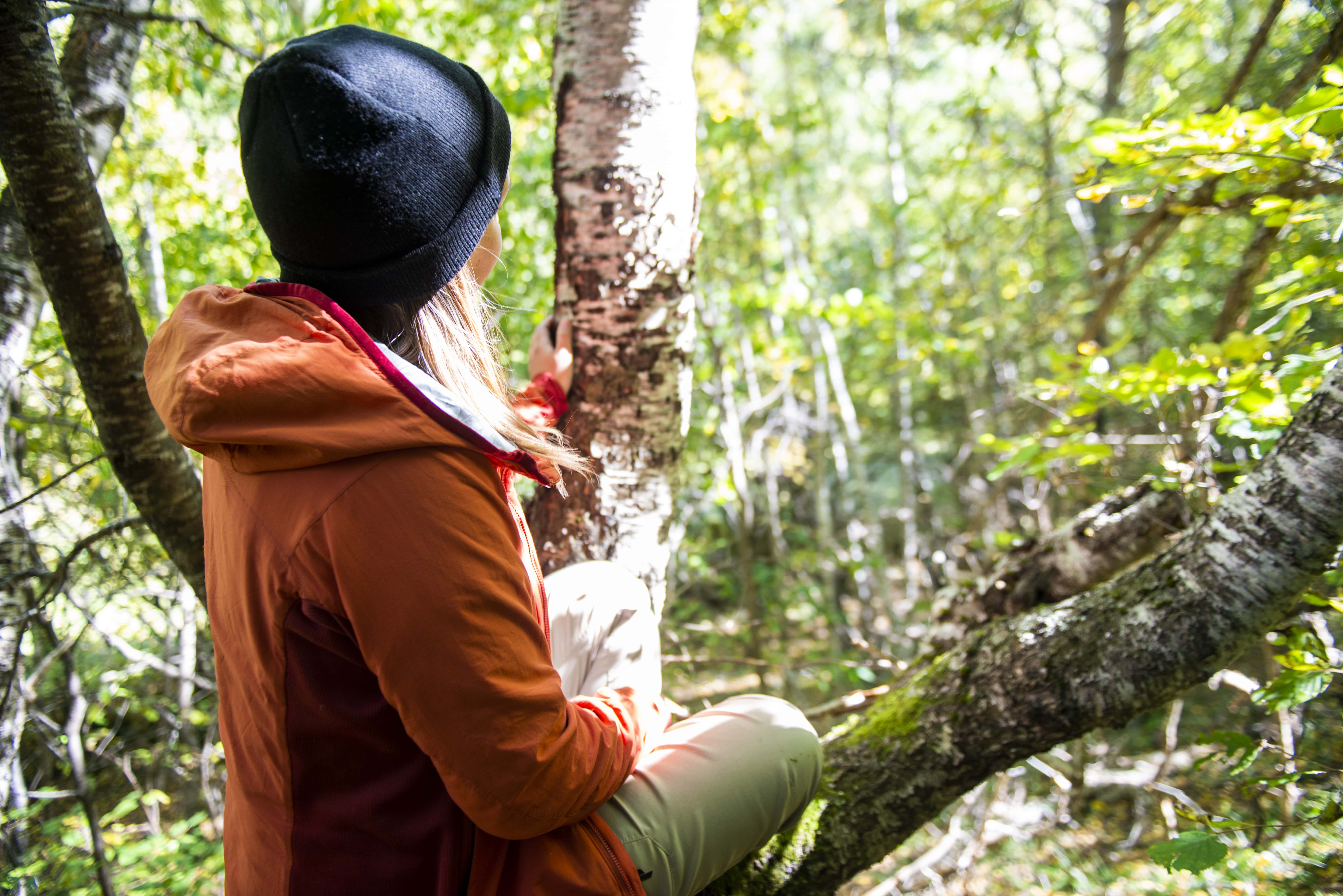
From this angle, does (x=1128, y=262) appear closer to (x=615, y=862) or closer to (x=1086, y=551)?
(x=1086, y=551)

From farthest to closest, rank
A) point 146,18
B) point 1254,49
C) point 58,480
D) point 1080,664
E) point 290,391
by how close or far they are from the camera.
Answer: point 1254,49 → point 146,18 → point 58,480 → point 1080,664 → point 290,391

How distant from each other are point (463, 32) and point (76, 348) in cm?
365

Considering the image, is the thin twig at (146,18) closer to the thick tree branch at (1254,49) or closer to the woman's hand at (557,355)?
the woman's hand at (557,355)

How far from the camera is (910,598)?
5.52m

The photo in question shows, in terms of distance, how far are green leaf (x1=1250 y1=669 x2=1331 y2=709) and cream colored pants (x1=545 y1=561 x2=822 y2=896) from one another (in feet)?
3.12

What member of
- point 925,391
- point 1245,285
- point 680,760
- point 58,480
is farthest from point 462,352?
point 925,391

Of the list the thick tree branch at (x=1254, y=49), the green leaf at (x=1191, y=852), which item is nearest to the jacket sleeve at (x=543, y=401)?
the green leaf at (x=1191, y=852)

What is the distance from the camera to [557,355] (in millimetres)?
1610

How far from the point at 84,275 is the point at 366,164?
3.01 feet

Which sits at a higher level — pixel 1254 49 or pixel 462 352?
pixel 1254 49

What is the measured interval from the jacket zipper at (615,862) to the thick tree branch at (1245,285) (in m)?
2.49

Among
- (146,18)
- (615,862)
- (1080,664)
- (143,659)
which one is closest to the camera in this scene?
(615,862)

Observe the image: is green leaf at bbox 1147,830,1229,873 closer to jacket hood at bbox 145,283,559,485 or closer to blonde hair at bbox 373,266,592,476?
blonde hair at bbox 373,266,592,476

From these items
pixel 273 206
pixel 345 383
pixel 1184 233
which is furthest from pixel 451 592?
pixel 1184 233
